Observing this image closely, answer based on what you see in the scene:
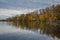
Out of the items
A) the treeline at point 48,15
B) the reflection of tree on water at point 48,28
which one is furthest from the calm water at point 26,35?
the treeline at point 48,15

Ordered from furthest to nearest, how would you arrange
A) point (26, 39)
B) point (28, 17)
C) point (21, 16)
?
1. point (21, 16)
2. point (28, 17)
3. point (26, 39)

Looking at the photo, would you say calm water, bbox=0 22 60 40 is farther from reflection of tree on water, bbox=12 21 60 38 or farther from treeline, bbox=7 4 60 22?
treeline, bbox=7 4 60 22

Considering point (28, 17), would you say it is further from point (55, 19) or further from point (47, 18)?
point (55, 19)

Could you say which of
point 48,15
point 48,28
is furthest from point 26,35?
point 48,15

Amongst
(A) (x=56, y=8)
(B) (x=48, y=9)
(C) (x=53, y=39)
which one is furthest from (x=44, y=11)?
(C) (x=53, y=39)

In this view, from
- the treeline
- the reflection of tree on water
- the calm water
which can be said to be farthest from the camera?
the treeline

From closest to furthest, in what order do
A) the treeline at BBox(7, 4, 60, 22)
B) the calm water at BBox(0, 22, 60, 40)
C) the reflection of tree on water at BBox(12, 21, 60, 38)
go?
the calm water at BBox(0, 22, 60, 40), the reflection of tree on water at BBox(12, 21, 60, 38), the treeline at BBox(7, 4, 60, 22)

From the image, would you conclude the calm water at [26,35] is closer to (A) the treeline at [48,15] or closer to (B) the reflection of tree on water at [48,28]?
(B) the reflection of tree on water at [48,28]

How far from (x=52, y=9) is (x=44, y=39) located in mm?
44684

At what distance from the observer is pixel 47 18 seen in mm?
51188

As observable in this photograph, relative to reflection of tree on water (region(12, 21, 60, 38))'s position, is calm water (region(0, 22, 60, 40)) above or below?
above

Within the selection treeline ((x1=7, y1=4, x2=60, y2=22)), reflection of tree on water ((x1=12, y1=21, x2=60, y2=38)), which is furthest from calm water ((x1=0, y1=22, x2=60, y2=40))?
treeline ((x1=7, y1=4, x2=60, y2=22))

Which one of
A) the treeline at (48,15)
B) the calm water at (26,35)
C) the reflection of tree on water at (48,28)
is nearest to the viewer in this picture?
the calm water at (26,35)

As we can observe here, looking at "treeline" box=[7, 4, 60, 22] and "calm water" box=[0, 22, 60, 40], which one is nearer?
"calm water" box=[0, 22, 60, 40]
